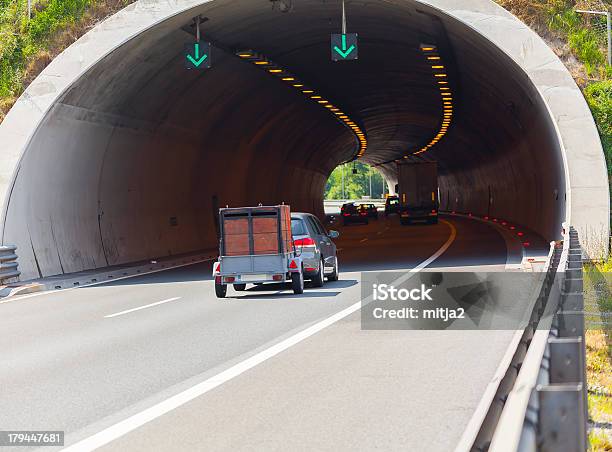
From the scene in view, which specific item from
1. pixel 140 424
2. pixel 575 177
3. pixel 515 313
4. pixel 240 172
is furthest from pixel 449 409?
pixel 240 172

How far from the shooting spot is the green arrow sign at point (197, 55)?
23.8 m

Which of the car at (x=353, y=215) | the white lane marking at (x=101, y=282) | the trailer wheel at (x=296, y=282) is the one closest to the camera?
the trailer wheel at (x=296, y=282)

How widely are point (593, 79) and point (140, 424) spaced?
20.1 metres

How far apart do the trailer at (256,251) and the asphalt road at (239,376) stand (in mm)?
1071

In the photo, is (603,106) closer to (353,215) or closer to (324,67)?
(324,67)

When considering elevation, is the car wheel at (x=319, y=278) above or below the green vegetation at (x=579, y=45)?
below

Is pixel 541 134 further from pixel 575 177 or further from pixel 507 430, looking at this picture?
pixel 507 430

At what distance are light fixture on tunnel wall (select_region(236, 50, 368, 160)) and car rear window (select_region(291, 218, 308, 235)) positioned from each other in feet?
28.0

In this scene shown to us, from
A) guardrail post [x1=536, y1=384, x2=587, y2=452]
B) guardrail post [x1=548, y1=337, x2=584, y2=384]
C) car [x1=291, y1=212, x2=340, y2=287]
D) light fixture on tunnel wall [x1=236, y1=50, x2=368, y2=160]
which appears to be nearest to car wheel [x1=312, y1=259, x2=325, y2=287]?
car [x1=291, y1=212, x2=340, y2=287]

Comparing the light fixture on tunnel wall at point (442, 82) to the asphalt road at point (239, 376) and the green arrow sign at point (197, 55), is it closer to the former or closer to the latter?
the green arrow sign at point (197, 55)

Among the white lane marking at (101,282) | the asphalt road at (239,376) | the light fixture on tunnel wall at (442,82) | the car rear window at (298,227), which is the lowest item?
the white lane marking at (101,282)

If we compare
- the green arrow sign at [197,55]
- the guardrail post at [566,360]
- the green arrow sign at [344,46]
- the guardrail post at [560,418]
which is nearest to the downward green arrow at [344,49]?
the green arrow sign at [344,46]

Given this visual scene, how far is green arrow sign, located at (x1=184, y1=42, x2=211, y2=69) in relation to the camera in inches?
936

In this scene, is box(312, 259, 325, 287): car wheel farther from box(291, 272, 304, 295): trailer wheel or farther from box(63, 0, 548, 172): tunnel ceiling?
box(63, 0, 548, 172): tunnel ceiling
